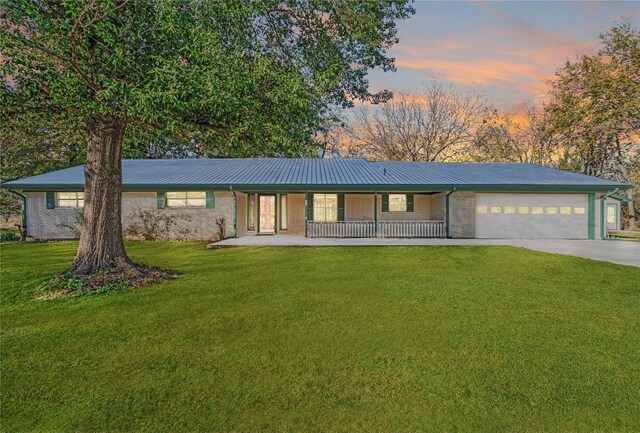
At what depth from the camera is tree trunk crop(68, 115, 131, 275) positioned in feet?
25.0

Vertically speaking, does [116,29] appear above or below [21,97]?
above

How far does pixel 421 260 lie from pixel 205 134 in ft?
22.7

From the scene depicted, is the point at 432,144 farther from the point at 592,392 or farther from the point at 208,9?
the point at 592,392

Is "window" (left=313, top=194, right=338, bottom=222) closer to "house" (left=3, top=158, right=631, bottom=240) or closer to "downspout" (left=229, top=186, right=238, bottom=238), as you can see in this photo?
"house" (left=3, top=158, right=631, bottom=240)

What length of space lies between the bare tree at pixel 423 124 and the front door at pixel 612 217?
12.4 meters

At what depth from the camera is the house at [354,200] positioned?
1603 cm

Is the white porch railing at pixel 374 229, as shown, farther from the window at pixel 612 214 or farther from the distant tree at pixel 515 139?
the distant tree at pixel 515 139

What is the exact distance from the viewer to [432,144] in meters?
32.7

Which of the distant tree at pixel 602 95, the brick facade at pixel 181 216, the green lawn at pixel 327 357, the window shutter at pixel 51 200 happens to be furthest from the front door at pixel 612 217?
the window shutter at pixel 51 200

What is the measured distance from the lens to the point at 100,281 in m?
6.97

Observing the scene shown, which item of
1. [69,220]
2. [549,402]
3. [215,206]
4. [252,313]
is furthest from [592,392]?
[69,220]

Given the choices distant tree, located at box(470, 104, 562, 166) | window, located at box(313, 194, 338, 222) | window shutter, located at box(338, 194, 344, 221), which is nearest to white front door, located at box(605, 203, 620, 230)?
distant tree, located at box(470, 104, 562, 166)

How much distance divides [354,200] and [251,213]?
575 cm

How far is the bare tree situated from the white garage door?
1683 centimetres
